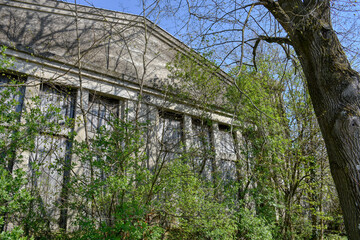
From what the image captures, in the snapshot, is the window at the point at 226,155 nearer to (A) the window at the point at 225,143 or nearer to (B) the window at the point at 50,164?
(A) the window at the point at 225,143

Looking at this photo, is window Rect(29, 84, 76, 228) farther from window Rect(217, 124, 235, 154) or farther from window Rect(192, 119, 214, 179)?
window Rect(217, 124, 235, 154)

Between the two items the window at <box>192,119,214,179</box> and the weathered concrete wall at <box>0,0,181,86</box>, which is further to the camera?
the window at <box>192,119,214,179</box>

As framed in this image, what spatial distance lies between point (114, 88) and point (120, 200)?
123 inches

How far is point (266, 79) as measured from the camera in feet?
29.8

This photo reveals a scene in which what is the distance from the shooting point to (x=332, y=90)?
14.4 ft

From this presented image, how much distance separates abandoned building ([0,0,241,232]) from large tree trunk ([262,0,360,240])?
181cm

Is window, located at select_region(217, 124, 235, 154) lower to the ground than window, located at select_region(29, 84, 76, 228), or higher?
higher

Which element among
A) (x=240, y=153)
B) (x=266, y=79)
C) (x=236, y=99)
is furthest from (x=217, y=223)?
(x=266, y=79)

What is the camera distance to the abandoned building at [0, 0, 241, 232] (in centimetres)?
595

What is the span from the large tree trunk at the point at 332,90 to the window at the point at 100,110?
405 cm

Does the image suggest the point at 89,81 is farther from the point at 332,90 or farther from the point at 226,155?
the point at 332,90

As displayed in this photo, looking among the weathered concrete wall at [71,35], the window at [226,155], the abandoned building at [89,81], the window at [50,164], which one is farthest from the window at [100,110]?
the window at [226,155]

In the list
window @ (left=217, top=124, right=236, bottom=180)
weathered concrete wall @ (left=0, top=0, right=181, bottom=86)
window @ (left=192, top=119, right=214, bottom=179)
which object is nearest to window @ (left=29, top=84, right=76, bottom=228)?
weathered concrete wall @ (left=0, top=0, right=181, bottom=86)

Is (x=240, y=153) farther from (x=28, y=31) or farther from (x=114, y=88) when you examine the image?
(x=28, y=31)
